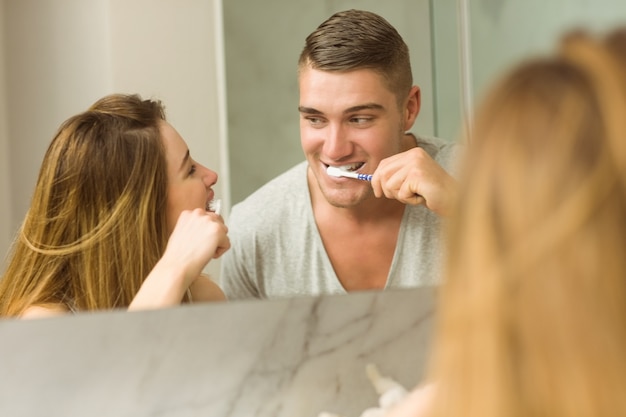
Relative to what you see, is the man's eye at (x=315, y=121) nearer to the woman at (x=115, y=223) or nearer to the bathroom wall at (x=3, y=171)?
the woman at (x=115, y=223)

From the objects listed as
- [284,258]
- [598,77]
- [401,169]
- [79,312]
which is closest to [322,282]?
[284,258]

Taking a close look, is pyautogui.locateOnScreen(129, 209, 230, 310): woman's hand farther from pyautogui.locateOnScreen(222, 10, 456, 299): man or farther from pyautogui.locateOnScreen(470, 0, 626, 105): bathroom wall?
pyautogui.locateOnScreen(470, 0, 626, 105): bathroom wall

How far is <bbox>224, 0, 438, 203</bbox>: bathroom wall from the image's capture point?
3.03ft

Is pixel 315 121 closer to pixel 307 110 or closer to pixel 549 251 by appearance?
pixel 307 110

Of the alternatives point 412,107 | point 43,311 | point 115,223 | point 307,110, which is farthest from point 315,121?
point 43,311

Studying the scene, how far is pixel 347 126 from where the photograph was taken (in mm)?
980

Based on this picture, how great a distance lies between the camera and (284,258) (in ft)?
3.32

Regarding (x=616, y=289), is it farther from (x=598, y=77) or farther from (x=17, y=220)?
(x=17, y=220)

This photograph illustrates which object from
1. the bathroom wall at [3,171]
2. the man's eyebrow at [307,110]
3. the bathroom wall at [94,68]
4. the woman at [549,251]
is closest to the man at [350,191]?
the man's eyebrow at [307,110]

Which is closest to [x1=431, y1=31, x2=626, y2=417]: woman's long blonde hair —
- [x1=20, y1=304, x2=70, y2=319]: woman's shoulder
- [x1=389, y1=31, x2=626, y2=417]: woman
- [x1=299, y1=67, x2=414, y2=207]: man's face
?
[x1=389, y1=31, x2=626, y2=417]: woman

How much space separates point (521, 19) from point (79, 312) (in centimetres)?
60

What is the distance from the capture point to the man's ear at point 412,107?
39.5 inches

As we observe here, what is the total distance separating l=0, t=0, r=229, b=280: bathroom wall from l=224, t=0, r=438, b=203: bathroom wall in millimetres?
20

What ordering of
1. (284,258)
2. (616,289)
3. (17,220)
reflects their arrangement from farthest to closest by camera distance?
(284,258) → (17,220) → (616,289)
